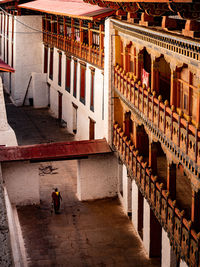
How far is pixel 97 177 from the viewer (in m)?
29.6

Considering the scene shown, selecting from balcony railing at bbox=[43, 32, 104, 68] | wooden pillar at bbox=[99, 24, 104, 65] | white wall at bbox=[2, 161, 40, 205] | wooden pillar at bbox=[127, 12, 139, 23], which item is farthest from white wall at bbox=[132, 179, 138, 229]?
wooden pillar at bbox=[99, 24, 104, 65]

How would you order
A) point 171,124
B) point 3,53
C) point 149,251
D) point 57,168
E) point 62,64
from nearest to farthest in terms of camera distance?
point 171,124 → point 149,251 → point 57,168 → point 62,64 → point 3,53

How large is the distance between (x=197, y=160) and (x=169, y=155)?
9.74 feet

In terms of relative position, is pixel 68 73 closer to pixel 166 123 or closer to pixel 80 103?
pixel 80 103

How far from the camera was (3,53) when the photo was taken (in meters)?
60.5

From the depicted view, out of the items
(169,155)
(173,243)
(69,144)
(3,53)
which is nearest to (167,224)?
(173,243)

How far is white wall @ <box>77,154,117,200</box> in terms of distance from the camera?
29328 millimetres

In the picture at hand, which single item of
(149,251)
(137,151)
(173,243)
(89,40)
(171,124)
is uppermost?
(89,40)

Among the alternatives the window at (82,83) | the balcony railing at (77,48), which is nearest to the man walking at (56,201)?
the balcony railing at (77,48)

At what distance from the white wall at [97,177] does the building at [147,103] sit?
48cm

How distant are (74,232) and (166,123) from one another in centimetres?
868

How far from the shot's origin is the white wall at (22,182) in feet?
94.1

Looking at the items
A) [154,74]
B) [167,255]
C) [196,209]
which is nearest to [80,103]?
[154,74]

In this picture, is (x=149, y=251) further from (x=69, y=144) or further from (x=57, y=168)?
(x=57, y=168)
